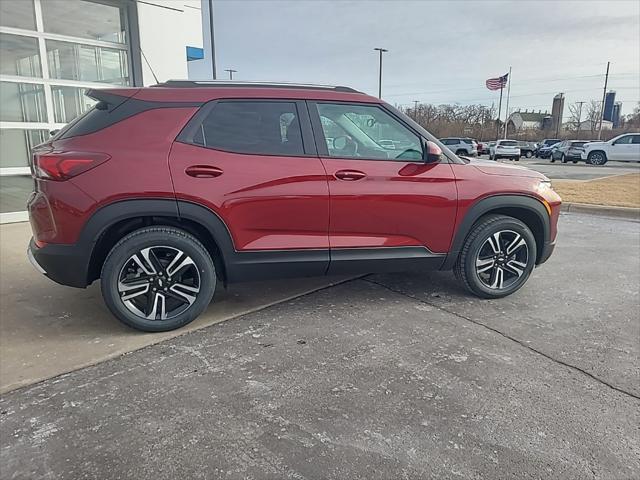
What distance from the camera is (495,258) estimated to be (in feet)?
13.5

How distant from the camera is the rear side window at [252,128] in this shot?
3350mm

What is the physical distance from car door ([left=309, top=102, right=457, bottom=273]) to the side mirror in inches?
1.9

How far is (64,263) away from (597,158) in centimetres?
2916

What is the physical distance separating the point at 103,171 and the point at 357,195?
1830 millimetres

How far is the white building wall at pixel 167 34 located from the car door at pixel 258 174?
5.38m

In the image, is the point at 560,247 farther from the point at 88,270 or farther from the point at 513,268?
the point at 88,270

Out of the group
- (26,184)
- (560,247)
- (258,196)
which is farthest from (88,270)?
(560,247)

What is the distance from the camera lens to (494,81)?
1367 inches

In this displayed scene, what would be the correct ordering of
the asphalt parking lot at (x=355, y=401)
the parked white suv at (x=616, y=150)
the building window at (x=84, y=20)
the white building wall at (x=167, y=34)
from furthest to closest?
the parked white suv at (x=616, y=150) < the white building wall at (x=167, y=34) < the building window at (x=84, y=20) < the asphalt parking lot at (x=355, y=401)

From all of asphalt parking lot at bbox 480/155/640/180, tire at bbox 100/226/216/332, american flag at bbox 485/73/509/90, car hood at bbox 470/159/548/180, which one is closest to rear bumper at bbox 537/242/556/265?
car hood at bbox 470/159/548/180

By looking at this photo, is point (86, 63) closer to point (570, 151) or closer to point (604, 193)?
point (604, 193)

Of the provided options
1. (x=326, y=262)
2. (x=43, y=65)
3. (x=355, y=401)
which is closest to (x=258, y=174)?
(x=326, y=262)

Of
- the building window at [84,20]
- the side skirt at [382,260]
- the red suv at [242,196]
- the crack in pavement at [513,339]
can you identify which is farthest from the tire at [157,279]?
the building window at [84,20]

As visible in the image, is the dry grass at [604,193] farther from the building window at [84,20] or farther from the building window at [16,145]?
the building window at [16,145]
